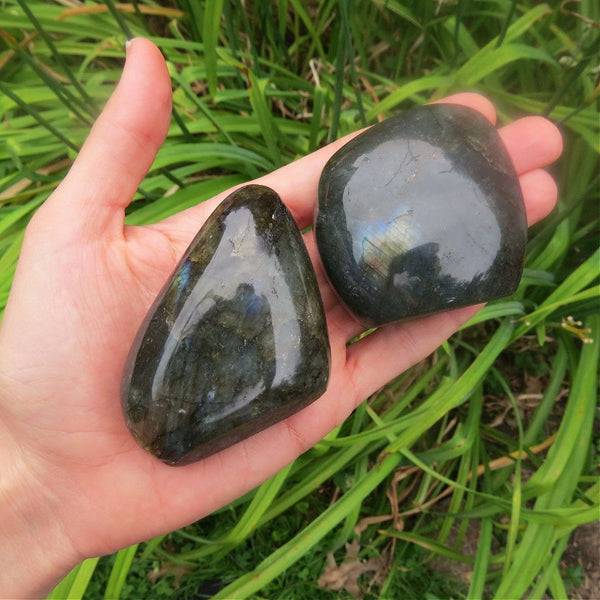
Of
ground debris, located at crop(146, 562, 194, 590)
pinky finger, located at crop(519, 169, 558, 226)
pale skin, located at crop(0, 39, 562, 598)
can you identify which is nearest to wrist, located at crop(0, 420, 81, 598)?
pale skin, located at crop(0, 39, 562, 598)

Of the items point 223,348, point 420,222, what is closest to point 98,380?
point 223,348

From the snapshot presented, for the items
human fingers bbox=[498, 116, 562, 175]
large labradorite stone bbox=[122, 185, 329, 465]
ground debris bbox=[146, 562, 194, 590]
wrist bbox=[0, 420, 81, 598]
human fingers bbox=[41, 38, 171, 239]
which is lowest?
ground debris bbox=[146, 562, 194, 590]

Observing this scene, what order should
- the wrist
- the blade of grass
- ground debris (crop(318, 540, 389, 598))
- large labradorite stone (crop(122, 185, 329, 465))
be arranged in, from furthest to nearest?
ground debris (crop(318, 540, 389, 598)) → the blade of grass → the wrist → large labradorite stone (crop(122, 185, 329, 465))

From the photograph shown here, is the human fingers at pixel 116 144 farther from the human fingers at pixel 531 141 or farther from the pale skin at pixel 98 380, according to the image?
the human fingers at pixel 531 141

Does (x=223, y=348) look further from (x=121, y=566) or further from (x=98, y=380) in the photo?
(x=121, y=566)

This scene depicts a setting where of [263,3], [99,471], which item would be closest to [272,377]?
[99,471]

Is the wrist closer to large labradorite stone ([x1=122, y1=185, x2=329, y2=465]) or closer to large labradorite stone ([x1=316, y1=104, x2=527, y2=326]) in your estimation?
large labradorite stone ([x1=122, y1=185, x2=329, y2=465])

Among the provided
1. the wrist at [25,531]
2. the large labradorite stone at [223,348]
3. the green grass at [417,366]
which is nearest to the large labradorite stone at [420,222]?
the large labradorite stone at [223,348]
